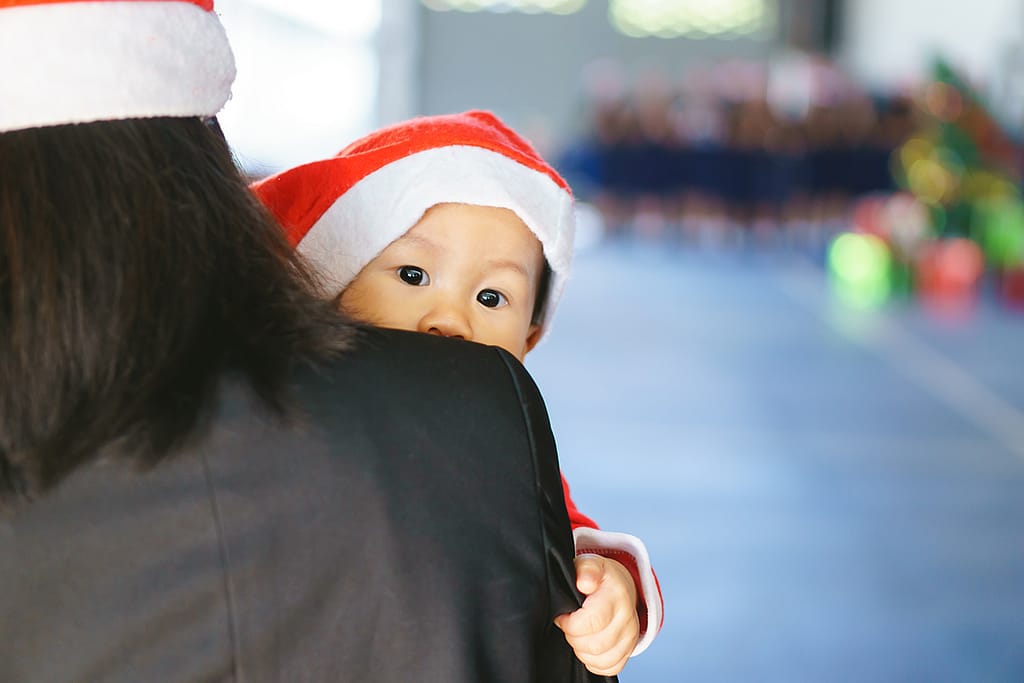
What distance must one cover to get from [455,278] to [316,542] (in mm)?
449

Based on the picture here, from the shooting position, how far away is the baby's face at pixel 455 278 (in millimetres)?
984

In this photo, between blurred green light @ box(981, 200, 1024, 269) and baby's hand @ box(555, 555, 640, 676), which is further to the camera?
blurred green light @ box(981, 200, 1024, 269)

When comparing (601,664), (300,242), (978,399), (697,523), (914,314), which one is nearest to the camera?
(601,664)

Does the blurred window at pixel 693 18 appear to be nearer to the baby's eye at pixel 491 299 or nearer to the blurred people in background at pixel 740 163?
the blurred people in background at pixel 740 163

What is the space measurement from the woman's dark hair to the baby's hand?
0.22 m

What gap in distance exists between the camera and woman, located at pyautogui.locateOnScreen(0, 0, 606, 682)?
1.85 feet

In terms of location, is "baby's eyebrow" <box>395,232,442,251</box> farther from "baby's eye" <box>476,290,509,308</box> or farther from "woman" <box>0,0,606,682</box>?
"woman" <box>0,0,606,682</box>

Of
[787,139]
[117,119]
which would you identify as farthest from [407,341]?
[787,139]

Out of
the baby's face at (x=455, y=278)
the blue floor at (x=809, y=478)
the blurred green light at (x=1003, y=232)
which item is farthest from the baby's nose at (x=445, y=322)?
the blurred green light at (x=1003, y=232)

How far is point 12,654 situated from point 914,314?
5663 mm

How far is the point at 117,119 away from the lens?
0.60m

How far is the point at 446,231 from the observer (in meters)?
0.98

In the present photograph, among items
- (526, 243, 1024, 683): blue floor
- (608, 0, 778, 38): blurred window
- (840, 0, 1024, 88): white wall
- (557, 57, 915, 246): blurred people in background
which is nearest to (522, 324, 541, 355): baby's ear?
(526, 243, 1024, 683): blue floor

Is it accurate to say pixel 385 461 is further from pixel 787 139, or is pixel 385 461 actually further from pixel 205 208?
pixel 787 139
